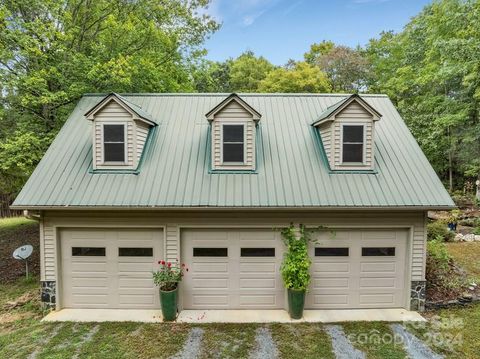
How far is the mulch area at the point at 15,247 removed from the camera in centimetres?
933

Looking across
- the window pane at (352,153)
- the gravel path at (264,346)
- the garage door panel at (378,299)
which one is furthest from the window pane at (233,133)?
Result: the garage door panel at (378,299)

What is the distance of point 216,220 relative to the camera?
672cm

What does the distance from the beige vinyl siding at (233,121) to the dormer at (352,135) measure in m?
2.07

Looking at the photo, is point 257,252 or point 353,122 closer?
point 257,252

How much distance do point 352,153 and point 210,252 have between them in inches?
179

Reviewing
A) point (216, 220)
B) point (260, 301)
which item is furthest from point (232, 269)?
point (216, 220)

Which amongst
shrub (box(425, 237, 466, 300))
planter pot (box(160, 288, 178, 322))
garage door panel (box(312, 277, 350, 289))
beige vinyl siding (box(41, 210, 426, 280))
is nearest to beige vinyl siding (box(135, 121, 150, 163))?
beige vinyl siding (box(41, 210, 426, 280))

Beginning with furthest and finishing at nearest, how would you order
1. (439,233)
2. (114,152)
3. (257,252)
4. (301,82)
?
(301,82) → (439,233) → (114,152) → (257,252)

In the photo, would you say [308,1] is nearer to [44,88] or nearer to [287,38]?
[287,38]

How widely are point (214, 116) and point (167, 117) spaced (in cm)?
203

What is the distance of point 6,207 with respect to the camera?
1948cm

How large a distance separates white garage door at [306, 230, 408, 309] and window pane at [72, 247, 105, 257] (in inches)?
211

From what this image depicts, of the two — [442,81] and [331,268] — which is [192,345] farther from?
[442,81]

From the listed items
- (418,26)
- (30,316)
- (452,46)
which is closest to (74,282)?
(30,316)
